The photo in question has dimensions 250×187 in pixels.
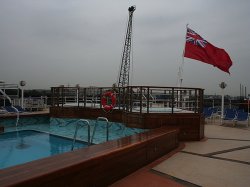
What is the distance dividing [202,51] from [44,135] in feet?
21.0

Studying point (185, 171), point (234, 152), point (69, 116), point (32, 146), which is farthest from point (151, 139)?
point (69, 116)

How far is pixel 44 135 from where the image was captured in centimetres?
912

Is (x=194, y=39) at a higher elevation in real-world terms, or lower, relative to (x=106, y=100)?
higher

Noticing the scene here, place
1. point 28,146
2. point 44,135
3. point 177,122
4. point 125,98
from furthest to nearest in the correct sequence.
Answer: point 44,135, point 125,98, point 28,146, point 177,122

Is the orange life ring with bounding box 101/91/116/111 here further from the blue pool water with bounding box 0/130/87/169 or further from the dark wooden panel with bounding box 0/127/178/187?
the dark wooden panel with bounding box 0/127/178/187

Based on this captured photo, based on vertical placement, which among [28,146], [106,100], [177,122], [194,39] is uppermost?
[194,39]

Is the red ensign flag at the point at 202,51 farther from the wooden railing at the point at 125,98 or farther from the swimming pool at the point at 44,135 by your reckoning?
the swimming pool at the point at 44,135

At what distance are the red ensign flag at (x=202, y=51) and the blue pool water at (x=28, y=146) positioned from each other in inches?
191

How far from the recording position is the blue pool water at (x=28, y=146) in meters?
6.10

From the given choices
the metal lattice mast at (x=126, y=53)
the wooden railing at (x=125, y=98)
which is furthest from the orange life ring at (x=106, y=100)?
the metal lattice mast at (x=126, y=53)

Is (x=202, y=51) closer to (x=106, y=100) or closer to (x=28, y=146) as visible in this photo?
(x=106, y=100)

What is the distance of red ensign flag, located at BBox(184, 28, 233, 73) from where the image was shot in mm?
9007

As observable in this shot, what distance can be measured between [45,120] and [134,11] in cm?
4414

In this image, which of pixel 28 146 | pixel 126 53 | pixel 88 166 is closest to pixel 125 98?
pixel 28 146
